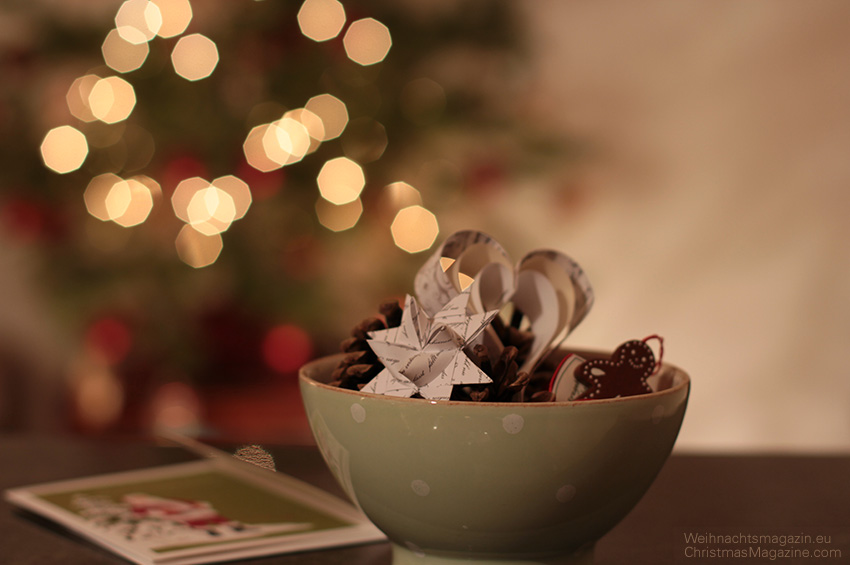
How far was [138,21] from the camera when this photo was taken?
1.72 m

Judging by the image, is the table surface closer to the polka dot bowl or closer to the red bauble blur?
the polka dot bowl

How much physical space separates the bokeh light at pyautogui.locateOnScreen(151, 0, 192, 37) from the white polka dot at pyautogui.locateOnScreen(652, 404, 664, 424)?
1.55 m

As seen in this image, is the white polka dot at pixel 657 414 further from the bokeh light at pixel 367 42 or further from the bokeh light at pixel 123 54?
the bokeh light at pixel 123 54

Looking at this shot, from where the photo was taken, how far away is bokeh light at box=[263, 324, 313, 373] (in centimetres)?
183

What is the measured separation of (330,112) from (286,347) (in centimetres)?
52

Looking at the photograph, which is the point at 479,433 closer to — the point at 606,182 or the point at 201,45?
the point at 201,45

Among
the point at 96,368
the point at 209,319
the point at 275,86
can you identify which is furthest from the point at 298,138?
the point at 96,368

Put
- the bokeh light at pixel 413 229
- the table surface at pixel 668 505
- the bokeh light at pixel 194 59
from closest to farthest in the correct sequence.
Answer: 1. the table surface at pixel 668 505
2. the bokeh light at pixel 194 59
3. the bokeh light at pixel 413 229

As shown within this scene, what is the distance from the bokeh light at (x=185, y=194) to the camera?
5.69 ft

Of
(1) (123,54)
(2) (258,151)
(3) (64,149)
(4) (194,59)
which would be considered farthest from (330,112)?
(3) (64,149)

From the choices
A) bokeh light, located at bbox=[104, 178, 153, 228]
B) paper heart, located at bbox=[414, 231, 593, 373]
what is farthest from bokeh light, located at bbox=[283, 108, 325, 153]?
paper heart, located at bbox=[414, 231, 593, 373]

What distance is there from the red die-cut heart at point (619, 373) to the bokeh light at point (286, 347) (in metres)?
1.42

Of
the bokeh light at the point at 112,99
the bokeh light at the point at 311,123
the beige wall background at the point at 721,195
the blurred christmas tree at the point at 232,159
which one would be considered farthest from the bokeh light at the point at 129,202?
the beige wall background at the point at 721,195

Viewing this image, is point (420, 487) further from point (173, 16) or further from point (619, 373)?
point (173, 16)
